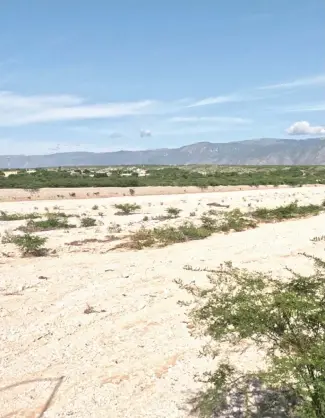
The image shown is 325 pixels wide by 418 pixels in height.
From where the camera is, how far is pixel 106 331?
9.66 meters

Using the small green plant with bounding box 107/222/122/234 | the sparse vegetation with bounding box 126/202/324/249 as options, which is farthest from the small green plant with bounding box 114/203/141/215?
the small green plant with bounding box 107/222/122/234

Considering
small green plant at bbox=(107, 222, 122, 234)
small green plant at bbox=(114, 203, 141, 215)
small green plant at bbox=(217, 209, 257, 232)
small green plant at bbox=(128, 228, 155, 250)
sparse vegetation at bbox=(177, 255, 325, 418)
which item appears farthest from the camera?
small green plant at bbox=(114, 203, 141, 215)

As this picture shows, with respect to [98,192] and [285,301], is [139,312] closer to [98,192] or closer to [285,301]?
[285,301]

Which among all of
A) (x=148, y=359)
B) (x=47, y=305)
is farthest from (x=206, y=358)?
(x=47, y=305)

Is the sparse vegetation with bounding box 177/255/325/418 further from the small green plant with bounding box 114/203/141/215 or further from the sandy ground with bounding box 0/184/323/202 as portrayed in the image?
the sandy ground with bounding box 0/184/323/202

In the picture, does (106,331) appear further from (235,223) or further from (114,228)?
(235,223)

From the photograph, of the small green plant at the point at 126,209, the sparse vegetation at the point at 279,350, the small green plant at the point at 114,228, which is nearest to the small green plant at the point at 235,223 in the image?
the small green plant at the point at 114,228

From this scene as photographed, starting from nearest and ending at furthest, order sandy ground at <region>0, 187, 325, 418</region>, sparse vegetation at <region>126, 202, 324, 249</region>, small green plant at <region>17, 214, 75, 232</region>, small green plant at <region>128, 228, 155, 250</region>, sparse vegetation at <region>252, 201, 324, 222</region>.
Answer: sandy ground at <region>0, 187, 325, 418</region> < small green plant at <region>128, 228, 155, 250</region> < sparse vegetation at <region>126, 202, 324, 249</region> < small green plant at <region>17, 214, 75, 232</region> < sparse vegetation at <region>252, 201, 324, 222</region>

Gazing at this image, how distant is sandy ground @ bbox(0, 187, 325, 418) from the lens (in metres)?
7.09

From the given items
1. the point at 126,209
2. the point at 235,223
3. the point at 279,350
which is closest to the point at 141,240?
the point at 235,223

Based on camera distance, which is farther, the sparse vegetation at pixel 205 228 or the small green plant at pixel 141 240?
the sparse vegetation at pixel 205 228

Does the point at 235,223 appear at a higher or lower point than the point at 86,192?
lower

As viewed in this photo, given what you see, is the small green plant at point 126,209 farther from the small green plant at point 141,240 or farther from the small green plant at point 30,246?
the small green plant at point 30,246

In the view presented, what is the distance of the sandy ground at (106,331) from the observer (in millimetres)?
7086
